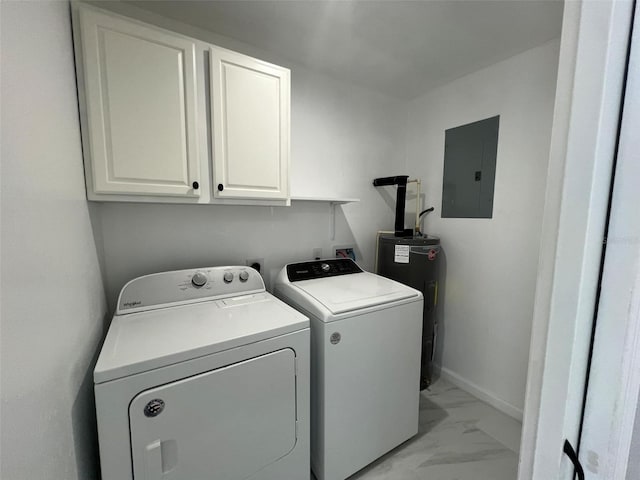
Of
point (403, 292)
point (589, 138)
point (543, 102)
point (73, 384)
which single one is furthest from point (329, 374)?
point (543, 102)

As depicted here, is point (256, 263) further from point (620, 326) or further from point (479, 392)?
point (479, 392)

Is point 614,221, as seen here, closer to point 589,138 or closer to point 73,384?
point 589,138

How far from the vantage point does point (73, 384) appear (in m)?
0.81

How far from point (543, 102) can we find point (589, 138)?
178 centimetres

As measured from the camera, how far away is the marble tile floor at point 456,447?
147 centimetres

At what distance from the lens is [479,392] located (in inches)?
80.7

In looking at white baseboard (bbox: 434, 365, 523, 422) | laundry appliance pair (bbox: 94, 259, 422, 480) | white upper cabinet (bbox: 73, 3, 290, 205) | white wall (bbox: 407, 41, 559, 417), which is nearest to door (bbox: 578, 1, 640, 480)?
laundry appliance pair (bbox: 94, 259, 422, 480)

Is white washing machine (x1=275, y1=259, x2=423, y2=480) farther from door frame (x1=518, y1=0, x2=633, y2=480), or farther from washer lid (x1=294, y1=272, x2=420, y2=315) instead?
door frame (x1=518, y1=0, x2=633, y2=480)

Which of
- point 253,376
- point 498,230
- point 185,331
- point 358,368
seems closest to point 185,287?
point 185,331

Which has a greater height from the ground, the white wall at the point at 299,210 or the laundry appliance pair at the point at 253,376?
the white wall at the point at 299,210

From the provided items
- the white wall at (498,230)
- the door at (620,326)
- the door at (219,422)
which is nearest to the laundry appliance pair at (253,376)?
the door at (219,422)

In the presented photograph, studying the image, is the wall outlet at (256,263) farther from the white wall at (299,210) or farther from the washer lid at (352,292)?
the washer lid at (352,292)

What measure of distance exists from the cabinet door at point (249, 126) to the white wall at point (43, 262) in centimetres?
56

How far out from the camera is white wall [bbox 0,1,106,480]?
1.69 feet
